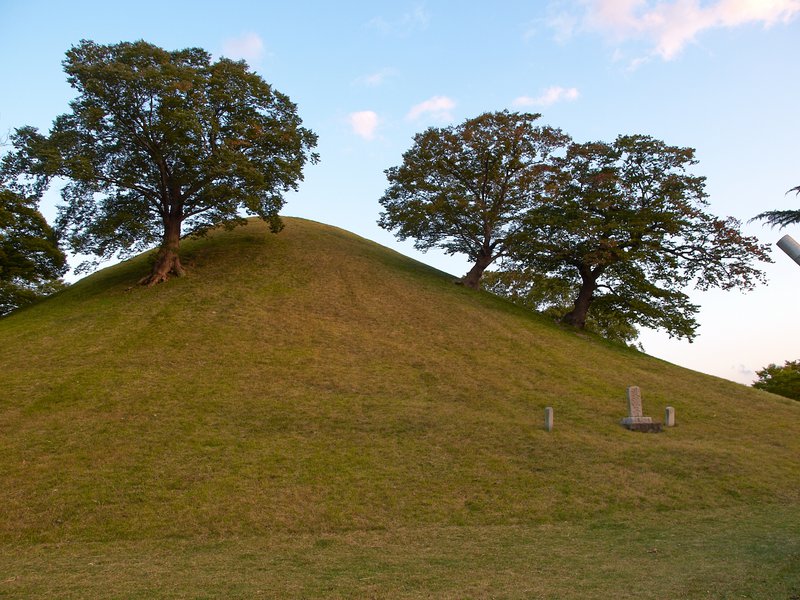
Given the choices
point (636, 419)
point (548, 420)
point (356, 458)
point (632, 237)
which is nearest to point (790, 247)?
point (356, 458)

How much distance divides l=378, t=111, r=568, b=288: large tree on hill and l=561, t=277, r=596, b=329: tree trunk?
6745mm

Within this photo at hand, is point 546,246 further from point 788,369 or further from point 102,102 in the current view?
point 102,102

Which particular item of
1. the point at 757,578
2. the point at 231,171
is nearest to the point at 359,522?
the point at 757,578

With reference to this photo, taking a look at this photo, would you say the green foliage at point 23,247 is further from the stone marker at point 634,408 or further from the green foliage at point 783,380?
the green foliage at point 783,380

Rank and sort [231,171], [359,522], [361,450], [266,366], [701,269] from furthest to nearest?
[701,269], [231,171], [266,366], [361,450], [359,522]

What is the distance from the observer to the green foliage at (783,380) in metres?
50.9

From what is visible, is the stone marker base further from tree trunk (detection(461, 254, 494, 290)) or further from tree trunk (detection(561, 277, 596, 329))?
tree trunk (detection(461, 254, 494, 290))

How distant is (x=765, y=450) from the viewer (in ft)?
78.6

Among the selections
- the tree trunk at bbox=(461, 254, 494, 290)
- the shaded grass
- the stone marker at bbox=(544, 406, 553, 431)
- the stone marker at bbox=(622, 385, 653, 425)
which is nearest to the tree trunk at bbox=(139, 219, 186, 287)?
the tree trunk at bbox=(461, 254, 494, 290)

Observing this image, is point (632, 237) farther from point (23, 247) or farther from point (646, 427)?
point (23, 247)

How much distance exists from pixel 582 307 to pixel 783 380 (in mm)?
21296

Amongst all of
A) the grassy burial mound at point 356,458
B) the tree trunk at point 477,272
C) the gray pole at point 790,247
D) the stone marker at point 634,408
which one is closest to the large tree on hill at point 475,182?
the tree trunk at point 477,272

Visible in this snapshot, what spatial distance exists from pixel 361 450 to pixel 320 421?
2.89 m

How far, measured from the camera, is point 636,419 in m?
25.3
